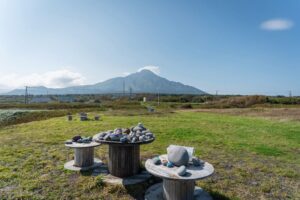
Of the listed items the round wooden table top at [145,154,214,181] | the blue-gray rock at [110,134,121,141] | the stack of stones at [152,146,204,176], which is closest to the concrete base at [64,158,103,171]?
the blue-gray rock at [110,134,121,141]

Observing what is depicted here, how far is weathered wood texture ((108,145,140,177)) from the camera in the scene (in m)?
4.86

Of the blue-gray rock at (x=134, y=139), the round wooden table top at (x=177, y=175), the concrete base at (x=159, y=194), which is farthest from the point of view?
the blue-gray rock at (x=134, y=139)

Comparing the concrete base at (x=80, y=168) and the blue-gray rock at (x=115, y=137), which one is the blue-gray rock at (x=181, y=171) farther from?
the concrete base at (x=80, y=168)

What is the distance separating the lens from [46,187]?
4.54 meters

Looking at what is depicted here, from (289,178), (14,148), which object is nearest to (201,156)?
(289,178)

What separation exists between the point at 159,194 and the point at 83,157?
2232 mm

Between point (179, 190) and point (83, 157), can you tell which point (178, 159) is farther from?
point (83, 157)

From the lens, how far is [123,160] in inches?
192

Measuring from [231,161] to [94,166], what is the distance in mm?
3493

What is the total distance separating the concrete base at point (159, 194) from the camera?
4.03 meters

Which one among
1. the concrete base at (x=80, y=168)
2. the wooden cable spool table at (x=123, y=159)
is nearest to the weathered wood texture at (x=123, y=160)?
the wooden cable spool table at (x=123, y=159)

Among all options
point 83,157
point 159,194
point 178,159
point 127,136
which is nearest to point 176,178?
point 178,159

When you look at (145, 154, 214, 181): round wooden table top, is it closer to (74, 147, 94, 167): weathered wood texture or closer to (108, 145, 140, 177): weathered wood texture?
(108, 145, 140, 177): weathered wood texture

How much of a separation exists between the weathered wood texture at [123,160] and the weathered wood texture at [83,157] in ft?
2.86
